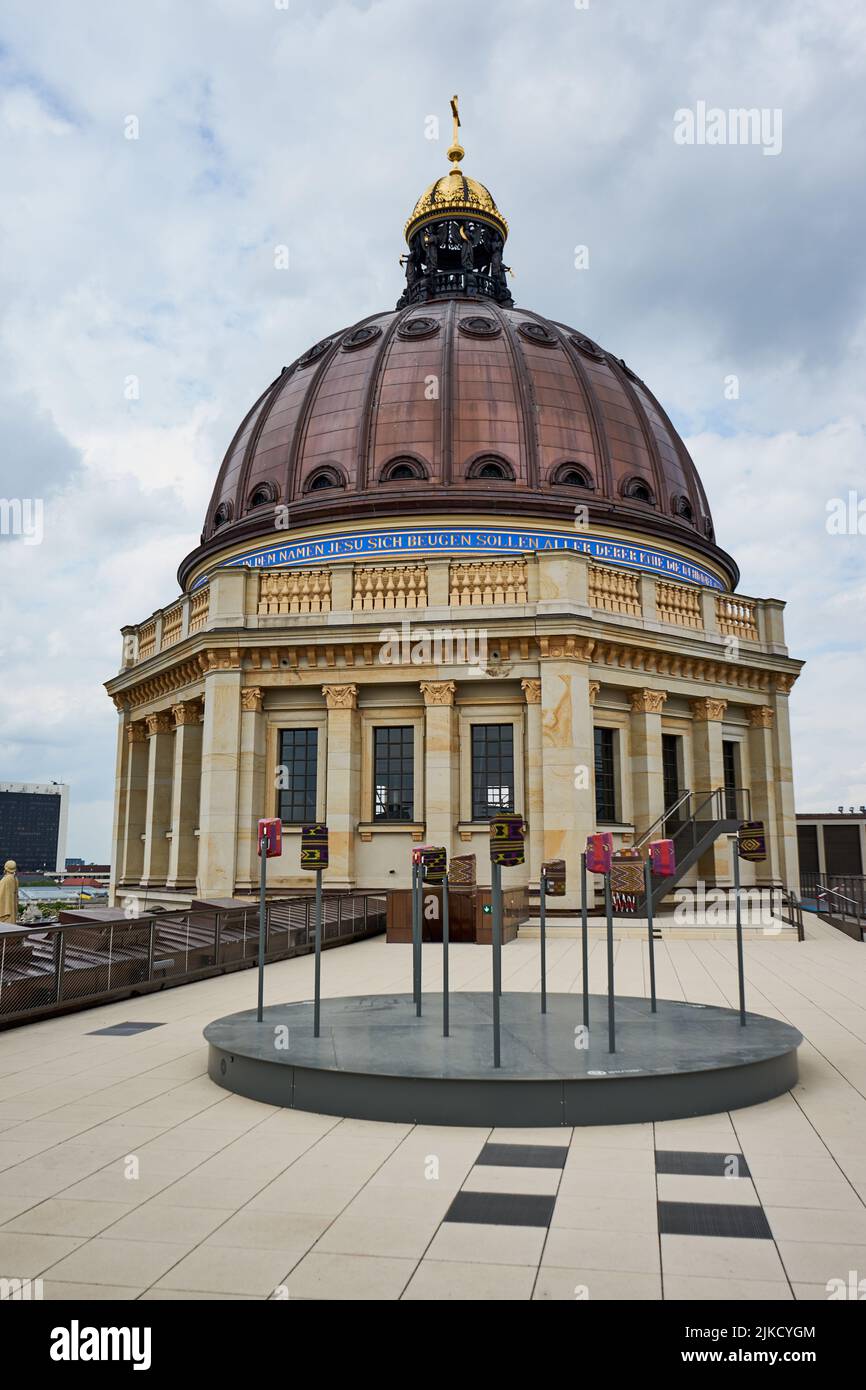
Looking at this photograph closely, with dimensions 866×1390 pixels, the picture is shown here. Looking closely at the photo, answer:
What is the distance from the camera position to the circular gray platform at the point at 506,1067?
7957mm

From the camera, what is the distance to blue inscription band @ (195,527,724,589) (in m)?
34.2

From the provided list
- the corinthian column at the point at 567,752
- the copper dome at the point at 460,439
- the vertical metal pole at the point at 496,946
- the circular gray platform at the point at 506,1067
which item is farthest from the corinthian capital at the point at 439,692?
the vertical metal pole at the point at 496,946

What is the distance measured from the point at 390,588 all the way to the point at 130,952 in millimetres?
16717

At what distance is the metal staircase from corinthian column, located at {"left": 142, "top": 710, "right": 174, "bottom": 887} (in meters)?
16.7

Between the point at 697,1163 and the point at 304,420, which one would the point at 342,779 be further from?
the point at 697,1163

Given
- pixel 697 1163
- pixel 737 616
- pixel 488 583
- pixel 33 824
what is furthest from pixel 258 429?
pixel 33 824

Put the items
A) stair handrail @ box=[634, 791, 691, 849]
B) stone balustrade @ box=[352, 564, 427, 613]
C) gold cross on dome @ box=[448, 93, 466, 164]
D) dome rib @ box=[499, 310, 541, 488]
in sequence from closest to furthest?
stair handrail @ box=[634, 791, 691, 849], stone balustrade @ box=[352, 564, 427, 613], dome rib @ box=[499, 310, 541, 488], gold cross on dome @ box=[448, 93, 466, 164]

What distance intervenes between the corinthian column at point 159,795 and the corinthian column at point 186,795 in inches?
77.5

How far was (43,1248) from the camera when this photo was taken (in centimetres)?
547

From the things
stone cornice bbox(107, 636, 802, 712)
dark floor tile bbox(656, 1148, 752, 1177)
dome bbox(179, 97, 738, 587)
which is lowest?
dark floor tile bbox(656, 1148, 752, 1177)

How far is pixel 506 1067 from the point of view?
27.5 ft

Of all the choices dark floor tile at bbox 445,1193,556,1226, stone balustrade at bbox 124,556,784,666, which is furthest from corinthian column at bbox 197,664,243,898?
dark floor tile at bbox 445,1193,556,1226

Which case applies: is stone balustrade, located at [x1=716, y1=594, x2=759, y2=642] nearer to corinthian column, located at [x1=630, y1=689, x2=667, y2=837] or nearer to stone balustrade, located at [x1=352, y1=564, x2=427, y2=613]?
corinthian column, located at [x1=630, y1=689, x2=667, y2=837]

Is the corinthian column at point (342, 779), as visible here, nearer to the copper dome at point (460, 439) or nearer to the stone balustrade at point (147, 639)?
the copper dome at point (460, 439)
